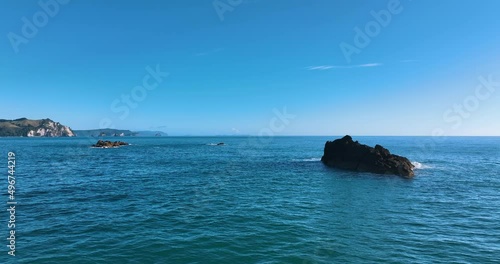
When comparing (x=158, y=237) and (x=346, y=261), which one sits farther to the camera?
(x=158, y=237)

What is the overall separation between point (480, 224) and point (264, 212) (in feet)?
60.5

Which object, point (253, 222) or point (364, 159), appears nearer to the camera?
point (253, 222)

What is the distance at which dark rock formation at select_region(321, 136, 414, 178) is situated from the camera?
5078 cm

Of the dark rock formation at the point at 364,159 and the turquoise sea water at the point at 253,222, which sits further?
the dark rock formation at the point at 364,159

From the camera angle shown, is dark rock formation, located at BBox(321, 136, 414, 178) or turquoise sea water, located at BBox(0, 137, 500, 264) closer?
turquoise sea water, located at BBox(0, 137, 500, 264)

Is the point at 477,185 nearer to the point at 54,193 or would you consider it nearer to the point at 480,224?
the point at 480,224

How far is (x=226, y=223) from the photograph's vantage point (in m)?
22.8

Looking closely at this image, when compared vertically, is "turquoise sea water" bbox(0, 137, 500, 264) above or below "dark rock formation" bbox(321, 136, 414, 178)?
below

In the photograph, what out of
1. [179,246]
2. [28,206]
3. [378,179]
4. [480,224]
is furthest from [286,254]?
[378,179]

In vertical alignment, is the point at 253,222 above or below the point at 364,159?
below

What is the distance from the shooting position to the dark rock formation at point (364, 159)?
5078 centimetres

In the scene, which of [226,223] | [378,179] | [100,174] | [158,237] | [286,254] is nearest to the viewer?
[286,254]

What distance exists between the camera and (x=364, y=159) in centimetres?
5550

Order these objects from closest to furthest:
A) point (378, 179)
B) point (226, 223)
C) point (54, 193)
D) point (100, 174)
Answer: point (226, 223) → point (54, 193) → point (378, 179) → point (100, 174)
